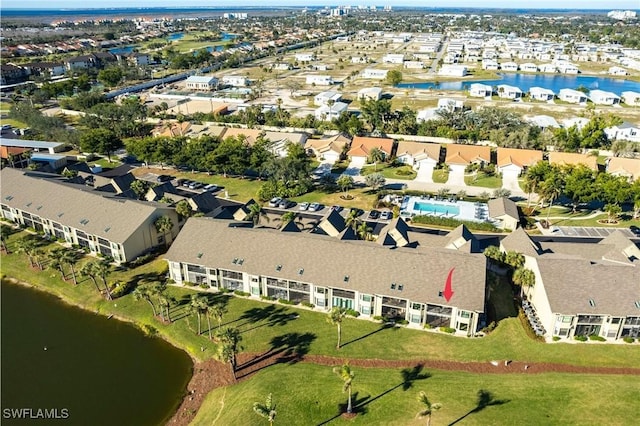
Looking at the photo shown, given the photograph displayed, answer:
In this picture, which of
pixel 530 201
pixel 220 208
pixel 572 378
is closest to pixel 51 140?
pixel 220 208

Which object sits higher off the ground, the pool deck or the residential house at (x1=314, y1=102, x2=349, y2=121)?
the residential house at (x1=314, y1=102, x2=349, y2=121)

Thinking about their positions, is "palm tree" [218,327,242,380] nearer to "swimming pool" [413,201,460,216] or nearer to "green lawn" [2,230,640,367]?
"green lawn" [2,230,640,367]

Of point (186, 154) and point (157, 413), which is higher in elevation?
point (186, 154)

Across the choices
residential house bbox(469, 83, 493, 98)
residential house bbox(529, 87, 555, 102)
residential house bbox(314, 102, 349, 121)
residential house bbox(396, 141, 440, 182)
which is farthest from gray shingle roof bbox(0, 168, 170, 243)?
residential house bbox(529, 87, 555, 102)

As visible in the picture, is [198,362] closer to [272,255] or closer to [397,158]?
[272,255]

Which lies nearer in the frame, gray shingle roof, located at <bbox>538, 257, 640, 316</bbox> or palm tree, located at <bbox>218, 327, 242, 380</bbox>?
palm tree, located at <bbox>218, 327, 242, 380</bbox>

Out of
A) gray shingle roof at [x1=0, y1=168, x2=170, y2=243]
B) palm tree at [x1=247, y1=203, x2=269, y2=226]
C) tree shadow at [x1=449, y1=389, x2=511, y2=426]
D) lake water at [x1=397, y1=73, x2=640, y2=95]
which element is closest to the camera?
tree shadow at [x1=449, y1=389, x2=511, y2=426]

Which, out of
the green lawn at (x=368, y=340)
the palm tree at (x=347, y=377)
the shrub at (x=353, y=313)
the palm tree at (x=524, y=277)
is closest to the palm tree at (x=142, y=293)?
the green lawn at (x=368, y=340)
